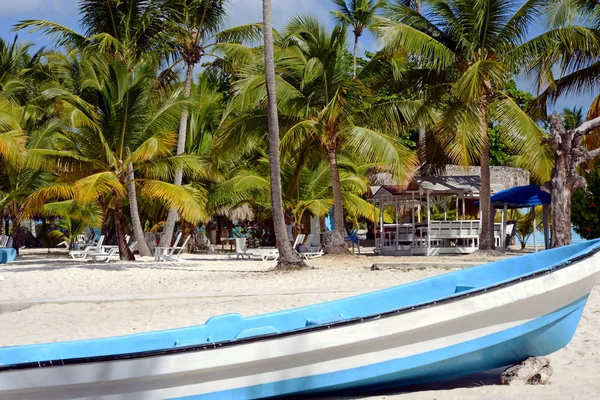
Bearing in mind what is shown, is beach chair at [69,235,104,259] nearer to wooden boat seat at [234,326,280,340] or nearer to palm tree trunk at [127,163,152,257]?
palm tree trunk at [127,163,152,257]

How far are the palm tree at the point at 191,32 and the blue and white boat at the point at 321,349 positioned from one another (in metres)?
18.2

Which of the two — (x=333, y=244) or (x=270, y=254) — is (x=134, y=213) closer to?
(x=270, y=254)

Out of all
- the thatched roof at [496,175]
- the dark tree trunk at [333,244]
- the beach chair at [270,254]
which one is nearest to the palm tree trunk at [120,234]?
the beach chair at [270,254]

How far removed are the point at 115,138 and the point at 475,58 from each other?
9.76 meters

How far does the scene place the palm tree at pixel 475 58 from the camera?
18.0 meters

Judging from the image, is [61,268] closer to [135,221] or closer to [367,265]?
[135,221]

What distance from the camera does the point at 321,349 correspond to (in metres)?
5.11

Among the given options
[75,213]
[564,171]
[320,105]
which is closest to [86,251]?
[75,213]

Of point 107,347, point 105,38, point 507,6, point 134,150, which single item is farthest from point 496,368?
point 105,38

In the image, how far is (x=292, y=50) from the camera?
1950 cm

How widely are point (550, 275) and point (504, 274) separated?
1279 millimetres

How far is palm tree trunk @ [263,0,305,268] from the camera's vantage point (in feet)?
52.0

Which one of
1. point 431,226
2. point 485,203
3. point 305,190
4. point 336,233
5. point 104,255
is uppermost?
point 305,190

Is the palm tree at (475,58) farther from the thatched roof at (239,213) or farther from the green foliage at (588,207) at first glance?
the thatched roof at (239,213)
